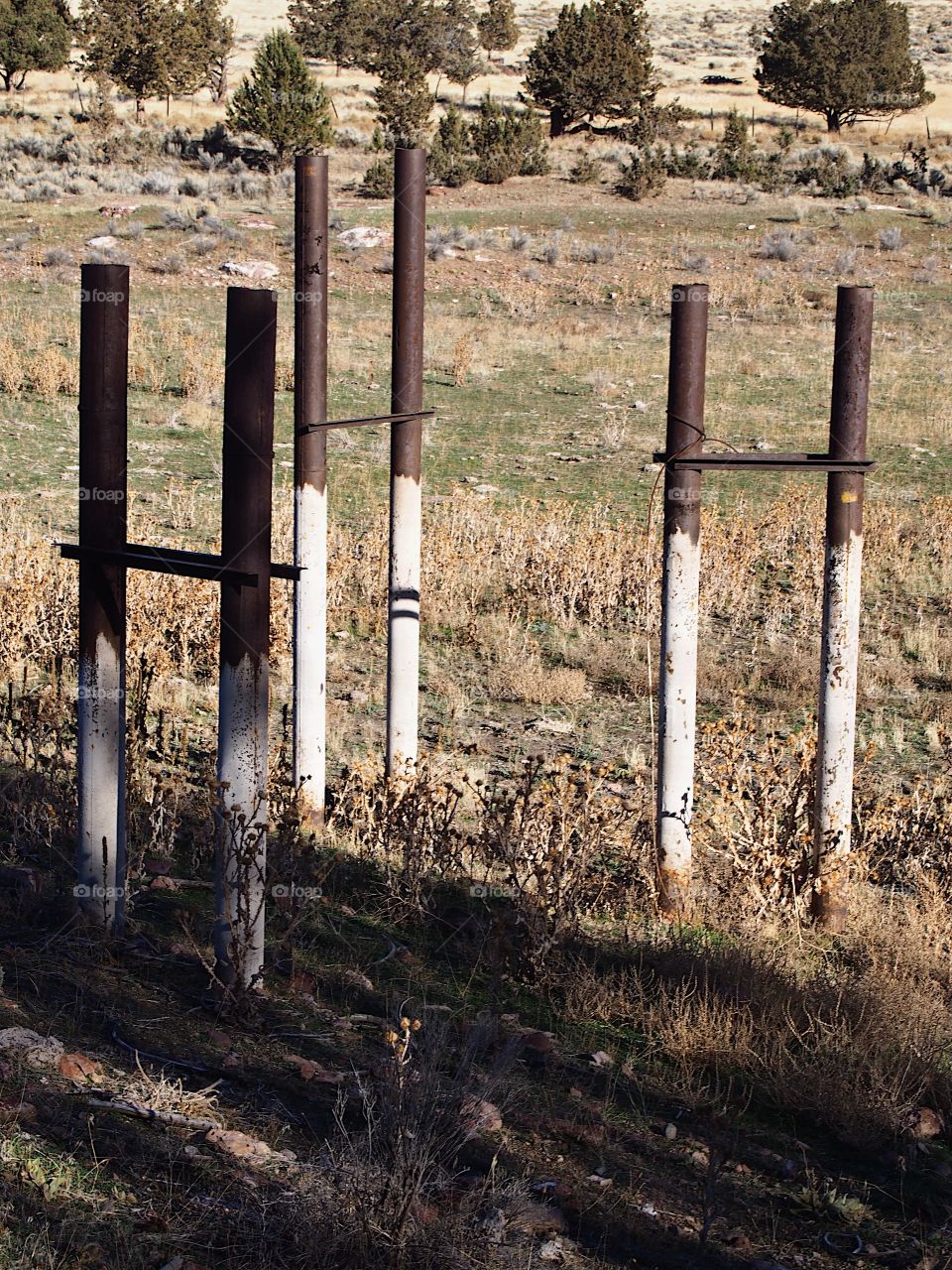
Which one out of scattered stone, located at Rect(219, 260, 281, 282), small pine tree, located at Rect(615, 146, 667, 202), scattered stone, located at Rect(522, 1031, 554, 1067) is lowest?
scattered stone, located at Rect(522, 1031, 554, 1067)

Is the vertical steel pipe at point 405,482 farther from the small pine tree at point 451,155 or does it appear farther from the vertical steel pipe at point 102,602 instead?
the small pine tree at point 451,155

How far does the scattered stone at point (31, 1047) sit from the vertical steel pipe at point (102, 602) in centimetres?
92

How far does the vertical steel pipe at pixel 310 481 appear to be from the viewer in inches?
252

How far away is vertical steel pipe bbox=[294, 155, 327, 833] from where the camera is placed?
641 centimetres

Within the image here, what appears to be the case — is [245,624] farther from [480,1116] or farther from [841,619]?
[841,619]

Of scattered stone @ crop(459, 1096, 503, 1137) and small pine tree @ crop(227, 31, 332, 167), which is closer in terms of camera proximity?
scattered stone @ crop(459, 1096, 503, 1137)

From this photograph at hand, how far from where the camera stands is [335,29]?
190 ft

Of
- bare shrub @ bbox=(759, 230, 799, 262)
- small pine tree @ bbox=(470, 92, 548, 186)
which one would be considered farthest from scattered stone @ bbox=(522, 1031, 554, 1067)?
small pine tree @ bbox=(470, 92, 548, 186)

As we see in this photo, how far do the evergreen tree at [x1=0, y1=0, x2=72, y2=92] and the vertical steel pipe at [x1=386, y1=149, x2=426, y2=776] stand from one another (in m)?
48.7

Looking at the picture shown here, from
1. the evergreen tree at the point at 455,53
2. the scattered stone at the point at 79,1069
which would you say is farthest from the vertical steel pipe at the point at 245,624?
the evergreen tree at the point at 455,53

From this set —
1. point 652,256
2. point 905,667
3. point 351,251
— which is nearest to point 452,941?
point 905,667

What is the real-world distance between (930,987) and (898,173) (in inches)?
1421

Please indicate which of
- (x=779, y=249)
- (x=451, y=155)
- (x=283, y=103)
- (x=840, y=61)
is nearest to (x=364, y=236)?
(x=779, y=249)

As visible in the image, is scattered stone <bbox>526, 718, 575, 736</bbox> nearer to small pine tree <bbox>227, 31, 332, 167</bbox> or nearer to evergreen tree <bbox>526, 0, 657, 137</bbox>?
small pine tree <bbox>227, 31, 332, 167</bbox>
